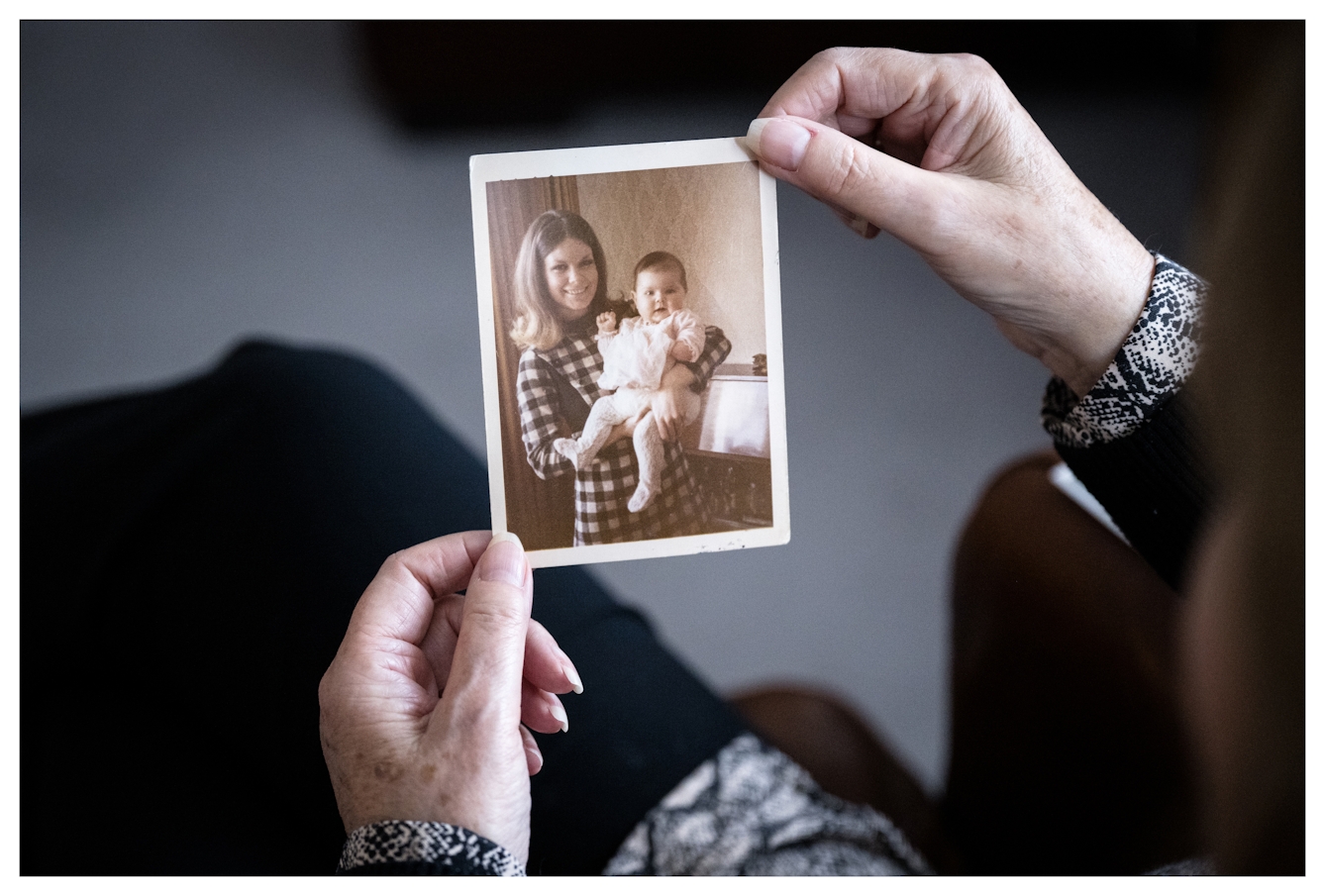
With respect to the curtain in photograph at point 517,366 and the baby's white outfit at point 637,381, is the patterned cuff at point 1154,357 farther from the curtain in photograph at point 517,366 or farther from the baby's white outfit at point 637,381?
the curtain in photograph at point 517,366

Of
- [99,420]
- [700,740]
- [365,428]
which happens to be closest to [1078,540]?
[700,740]

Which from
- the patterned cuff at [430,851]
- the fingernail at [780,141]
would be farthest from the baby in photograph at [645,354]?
the patterned cuff at [430,851]

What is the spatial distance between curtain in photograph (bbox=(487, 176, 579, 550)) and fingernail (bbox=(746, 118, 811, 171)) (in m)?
0.15

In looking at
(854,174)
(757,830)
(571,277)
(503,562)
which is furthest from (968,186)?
(757,830)

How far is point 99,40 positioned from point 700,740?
0.87m

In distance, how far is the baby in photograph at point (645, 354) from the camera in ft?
2.20

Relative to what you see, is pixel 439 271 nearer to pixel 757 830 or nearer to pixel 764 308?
pixel 764 308

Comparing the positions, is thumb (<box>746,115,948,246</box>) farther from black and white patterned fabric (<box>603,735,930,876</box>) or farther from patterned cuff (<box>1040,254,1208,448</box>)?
black and white patterned fabric (<box>603,735,930,876</box>)

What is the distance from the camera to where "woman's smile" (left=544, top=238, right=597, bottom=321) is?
0.66m

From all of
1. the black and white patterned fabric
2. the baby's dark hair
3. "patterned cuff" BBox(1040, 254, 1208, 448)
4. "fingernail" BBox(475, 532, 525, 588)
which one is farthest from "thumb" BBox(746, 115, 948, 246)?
the black and white patterned fabric

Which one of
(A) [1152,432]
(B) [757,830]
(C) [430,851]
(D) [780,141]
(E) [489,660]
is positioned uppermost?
(D) [780,141]

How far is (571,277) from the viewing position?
665mm

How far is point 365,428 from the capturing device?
0.81 m

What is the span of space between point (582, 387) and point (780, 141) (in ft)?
0.81
